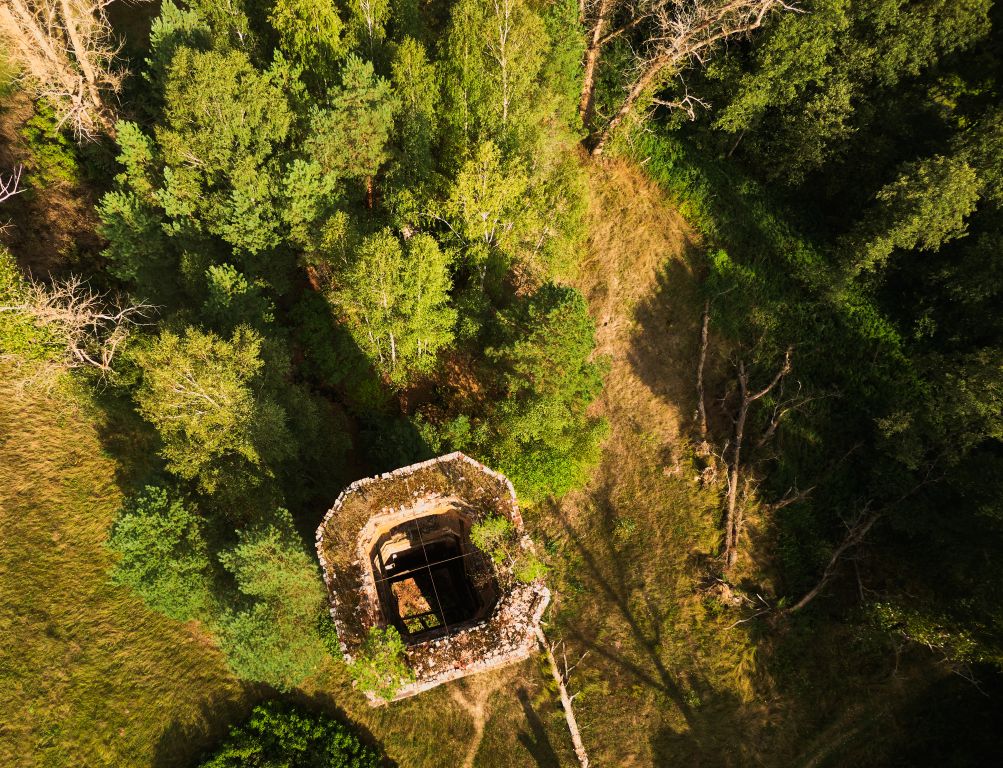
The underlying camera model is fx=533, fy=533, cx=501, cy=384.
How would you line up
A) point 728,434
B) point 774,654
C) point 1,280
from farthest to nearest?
point 728,434 < point 774,654 < point 1,280

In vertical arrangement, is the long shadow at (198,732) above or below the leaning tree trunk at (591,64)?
below

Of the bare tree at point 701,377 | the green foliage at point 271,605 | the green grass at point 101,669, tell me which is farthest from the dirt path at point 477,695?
the bare tree at point 701,377

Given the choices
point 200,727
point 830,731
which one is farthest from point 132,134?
point 830,731

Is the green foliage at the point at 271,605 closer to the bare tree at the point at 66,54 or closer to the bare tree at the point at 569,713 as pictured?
the bare tree at the point at 569,713

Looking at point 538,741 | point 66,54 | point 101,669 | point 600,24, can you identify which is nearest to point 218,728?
point 101,669

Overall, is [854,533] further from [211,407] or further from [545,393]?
[211,407]

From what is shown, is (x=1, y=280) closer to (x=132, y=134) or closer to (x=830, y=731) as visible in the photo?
(x=132, y=134)
